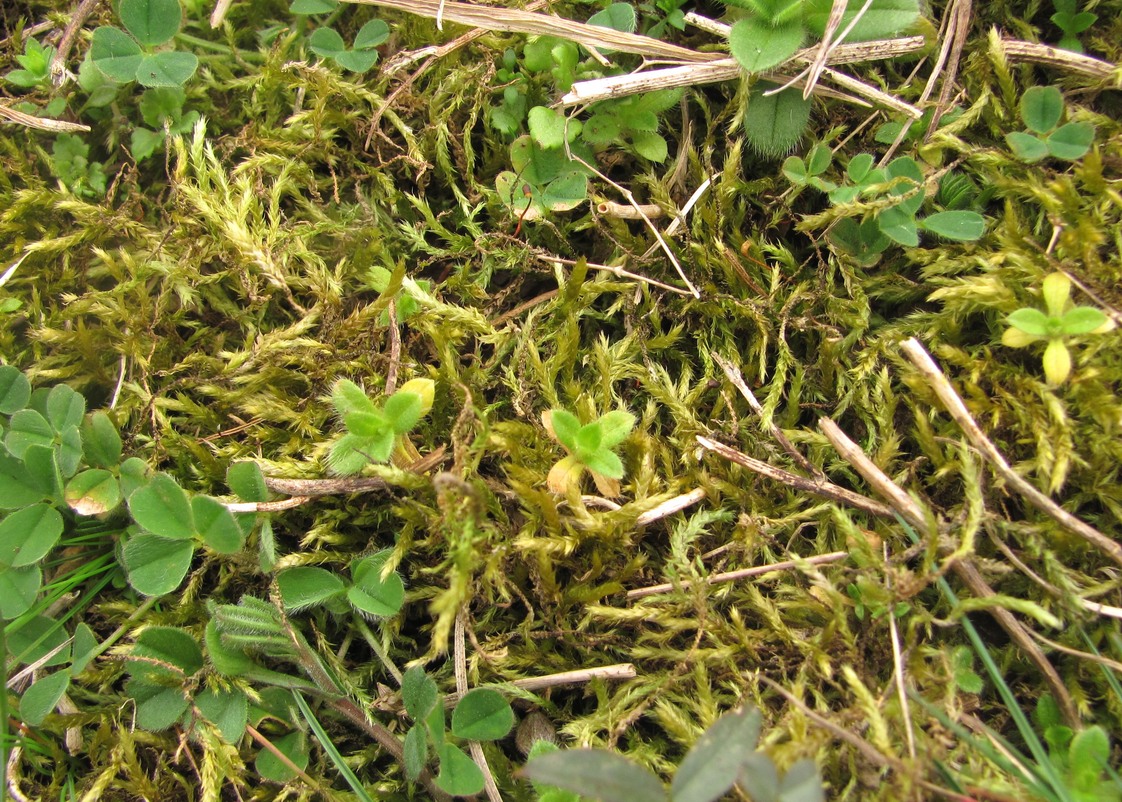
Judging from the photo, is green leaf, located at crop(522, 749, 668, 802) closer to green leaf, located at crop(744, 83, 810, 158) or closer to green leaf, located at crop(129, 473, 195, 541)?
green leaf, located at crop(129, 473, 195, 541)

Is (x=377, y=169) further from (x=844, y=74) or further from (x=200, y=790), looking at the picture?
(x=200, y=790)

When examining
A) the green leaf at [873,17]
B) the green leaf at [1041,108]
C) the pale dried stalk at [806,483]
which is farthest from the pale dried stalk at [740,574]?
the green leaf at [873,17]

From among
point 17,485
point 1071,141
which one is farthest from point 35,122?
point 1071,141

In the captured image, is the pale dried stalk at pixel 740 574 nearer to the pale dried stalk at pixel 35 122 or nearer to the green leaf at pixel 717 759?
the green leaf at pixel 717 759

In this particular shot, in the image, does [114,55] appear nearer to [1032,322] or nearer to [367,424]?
[367,424]

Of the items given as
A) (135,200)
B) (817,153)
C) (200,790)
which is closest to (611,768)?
(200,790)

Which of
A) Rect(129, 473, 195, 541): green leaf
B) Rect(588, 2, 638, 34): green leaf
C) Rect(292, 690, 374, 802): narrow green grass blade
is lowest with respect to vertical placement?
Rect(292, 690, 374, 802): narrow green grass blade

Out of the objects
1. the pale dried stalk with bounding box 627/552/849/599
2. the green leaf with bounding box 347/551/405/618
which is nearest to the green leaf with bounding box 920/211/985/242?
the pale dried stalk with bounding box 627/552/849/599
